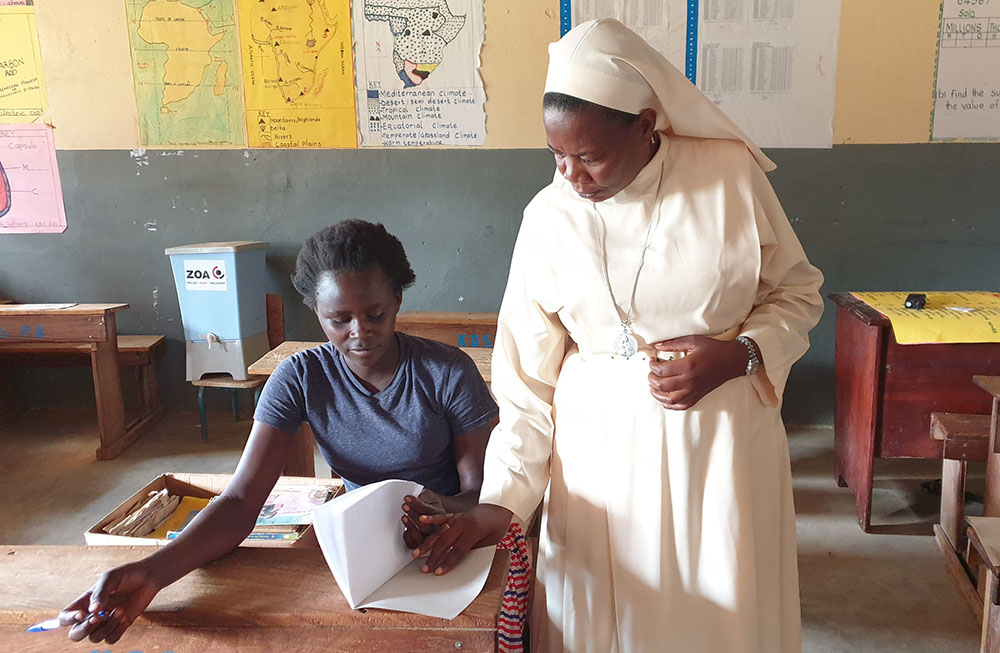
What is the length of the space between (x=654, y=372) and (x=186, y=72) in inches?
169

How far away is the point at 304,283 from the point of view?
159 centimetres

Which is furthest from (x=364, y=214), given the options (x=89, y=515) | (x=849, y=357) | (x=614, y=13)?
(x=849, y=357)

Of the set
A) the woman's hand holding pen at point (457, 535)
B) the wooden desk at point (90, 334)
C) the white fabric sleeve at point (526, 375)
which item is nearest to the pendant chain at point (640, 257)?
the white fabric sleeve at point (526, 375)

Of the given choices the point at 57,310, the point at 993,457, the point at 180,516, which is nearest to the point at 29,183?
the point at 57,310

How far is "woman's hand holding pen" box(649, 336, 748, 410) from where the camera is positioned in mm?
1260

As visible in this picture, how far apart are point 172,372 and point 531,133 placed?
284 cm

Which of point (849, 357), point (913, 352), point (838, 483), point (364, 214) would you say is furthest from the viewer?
point (364, 214)

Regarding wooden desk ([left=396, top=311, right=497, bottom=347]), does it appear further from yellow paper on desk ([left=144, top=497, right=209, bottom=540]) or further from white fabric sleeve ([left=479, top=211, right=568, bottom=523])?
white fabric sleeve ([left=479, top=211, right=568, bottom=523])

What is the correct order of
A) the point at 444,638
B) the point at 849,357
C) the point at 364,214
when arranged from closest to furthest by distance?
the point at 444,638
the point at 849,357
the point at 364,214

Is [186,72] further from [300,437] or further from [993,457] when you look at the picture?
[993,457]

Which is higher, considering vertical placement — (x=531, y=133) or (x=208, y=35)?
(x=208, y=35)

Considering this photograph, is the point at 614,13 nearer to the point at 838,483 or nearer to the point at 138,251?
the point at 838,483

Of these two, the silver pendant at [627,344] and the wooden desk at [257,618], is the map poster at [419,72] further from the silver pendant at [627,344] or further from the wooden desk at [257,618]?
the wooden desk at [257,618]

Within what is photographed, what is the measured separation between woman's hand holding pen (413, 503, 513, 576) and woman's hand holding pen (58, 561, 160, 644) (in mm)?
402
